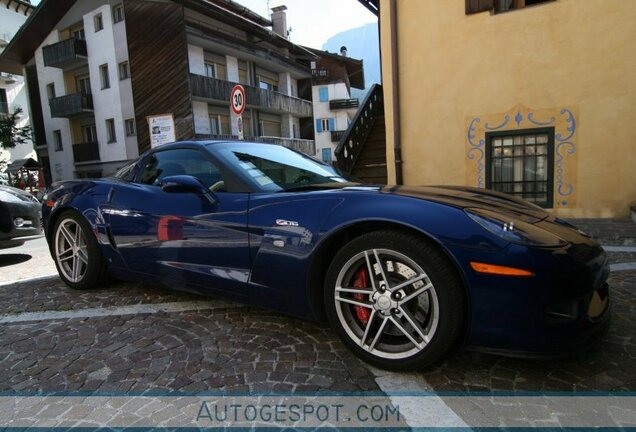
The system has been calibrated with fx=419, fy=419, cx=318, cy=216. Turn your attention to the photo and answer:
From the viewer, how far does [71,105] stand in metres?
24.1

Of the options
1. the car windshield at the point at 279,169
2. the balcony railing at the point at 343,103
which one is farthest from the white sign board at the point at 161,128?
the balcony railing at the point at 343,103

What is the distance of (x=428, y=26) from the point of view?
24.9 feet

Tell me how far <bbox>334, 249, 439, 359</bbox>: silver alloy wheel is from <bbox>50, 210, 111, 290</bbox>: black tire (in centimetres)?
235

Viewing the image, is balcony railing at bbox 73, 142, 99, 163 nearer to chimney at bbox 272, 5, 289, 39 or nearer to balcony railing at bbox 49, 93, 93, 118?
balcony railing at bbox 49, 93, 93, 118

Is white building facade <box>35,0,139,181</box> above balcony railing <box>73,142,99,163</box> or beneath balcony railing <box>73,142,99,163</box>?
above

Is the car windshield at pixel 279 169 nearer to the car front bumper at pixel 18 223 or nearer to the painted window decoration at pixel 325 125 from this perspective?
the car front bumper at pixel 18 223

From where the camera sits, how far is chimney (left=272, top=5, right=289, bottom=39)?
32.4 m

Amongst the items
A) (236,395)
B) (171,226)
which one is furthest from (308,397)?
(171,226)

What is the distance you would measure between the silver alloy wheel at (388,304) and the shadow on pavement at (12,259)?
17.3 ft

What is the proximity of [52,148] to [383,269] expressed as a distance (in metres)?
31.0

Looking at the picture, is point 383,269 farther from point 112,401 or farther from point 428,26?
point 428,26

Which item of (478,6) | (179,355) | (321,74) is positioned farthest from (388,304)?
(321,74)

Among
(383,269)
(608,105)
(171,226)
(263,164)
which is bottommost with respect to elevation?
(383,269)

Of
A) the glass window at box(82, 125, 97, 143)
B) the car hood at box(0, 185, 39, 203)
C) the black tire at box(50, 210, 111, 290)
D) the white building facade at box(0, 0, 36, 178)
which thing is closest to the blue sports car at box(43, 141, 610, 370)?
the black tire at box(50, 210, 111, 290)
